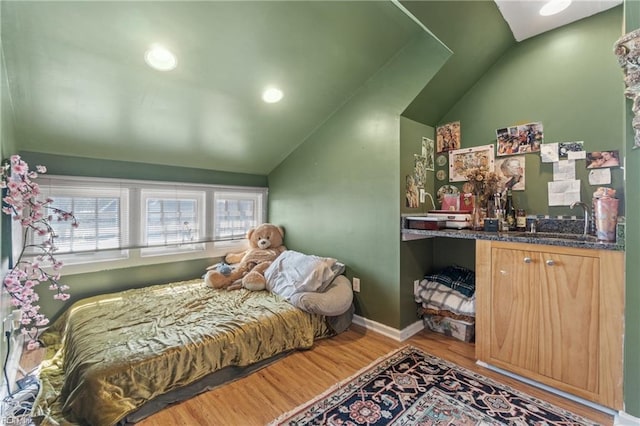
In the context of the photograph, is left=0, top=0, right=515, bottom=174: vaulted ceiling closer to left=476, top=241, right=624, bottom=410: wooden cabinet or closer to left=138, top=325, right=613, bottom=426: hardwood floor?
left=476, top=241, right=624, bottom=410: wooden cabinet

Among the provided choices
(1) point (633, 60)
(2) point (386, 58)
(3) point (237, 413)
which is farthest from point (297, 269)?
(1) point (633, 60)

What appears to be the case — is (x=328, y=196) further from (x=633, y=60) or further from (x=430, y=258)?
(x=633, y=60)

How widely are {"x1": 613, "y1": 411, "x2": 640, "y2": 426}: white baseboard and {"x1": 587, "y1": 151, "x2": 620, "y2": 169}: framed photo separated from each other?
1496 millimetres

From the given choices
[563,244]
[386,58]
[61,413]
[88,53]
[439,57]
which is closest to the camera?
[61,413]

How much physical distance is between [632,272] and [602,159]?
94cm

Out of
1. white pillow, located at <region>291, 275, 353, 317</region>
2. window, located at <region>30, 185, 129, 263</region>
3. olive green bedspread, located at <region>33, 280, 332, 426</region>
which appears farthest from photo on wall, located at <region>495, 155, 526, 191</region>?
window, located at <region>30, 185, 129, 263</region>

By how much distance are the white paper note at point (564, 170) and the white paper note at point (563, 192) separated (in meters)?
0.03

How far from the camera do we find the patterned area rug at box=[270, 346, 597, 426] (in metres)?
1.45

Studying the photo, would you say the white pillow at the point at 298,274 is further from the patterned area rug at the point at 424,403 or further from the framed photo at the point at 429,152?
the framed photo at the point at 429,152

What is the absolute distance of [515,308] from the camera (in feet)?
5.81

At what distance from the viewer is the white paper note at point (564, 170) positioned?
2.00 meters

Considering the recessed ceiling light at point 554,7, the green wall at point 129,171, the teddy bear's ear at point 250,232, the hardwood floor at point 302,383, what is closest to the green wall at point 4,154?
the green wall at point 129,171

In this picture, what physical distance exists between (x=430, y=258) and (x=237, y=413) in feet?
6.81

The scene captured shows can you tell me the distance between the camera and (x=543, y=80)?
6.98ft
